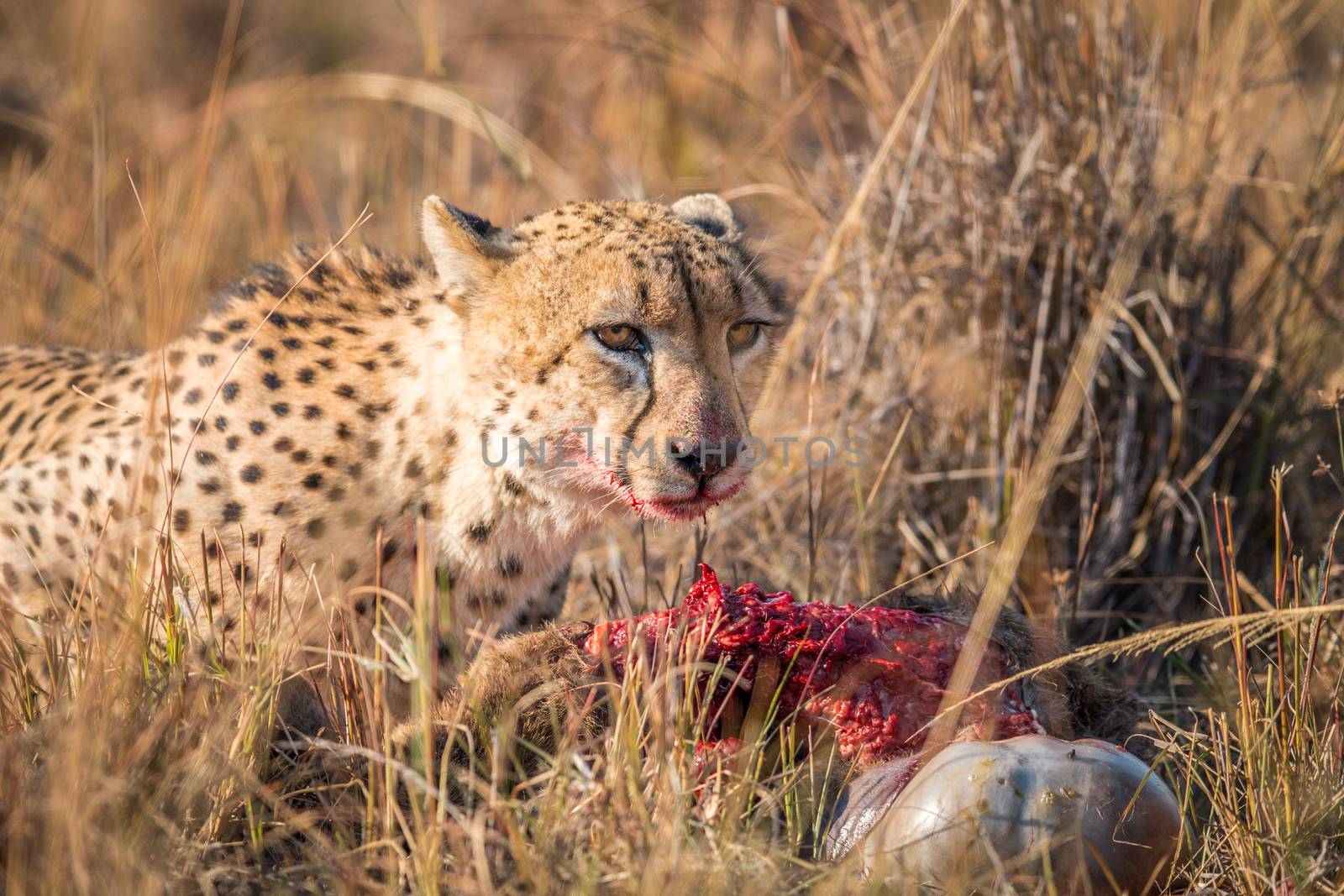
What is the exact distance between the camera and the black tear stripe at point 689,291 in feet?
7.22

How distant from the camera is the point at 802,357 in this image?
3.71 metres

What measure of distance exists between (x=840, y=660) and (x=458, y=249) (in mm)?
954

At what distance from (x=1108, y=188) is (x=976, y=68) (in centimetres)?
46

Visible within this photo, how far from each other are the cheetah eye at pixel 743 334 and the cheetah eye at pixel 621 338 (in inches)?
8.3

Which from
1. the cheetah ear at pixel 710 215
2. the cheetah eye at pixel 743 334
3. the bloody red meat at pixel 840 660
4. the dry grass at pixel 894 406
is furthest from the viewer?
the cheetah ear at pixel 710 215

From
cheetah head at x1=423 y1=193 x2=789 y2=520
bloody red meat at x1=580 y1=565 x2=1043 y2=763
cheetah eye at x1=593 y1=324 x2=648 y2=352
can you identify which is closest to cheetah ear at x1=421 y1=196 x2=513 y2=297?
cheetah head at x1=423 y1=193 x2=789 y2=520

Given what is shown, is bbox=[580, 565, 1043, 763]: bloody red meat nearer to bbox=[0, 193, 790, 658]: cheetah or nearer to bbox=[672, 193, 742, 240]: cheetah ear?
bbox=[0, 193, 790, 658]: cheetah

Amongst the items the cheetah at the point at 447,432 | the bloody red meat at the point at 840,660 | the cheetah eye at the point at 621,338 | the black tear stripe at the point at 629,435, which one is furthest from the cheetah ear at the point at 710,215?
the bloody red meat at the point at 840,660

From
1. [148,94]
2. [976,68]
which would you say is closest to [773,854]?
[976,68]

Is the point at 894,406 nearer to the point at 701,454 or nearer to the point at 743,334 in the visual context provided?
the point at 743,334

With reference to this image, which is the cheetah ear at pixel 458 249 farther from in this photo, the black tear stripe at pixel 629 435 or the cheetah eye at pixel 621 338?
the black tear stripe at pixel 629 435

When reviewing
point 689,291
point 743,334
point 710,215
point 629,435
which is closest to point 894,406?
point 710,215

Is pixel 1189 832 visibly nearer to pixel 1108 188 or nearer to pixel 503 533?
pixel 503 533

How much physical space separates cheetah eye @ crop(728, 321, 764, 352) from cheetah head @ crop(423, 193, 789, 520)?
0.08 feet
